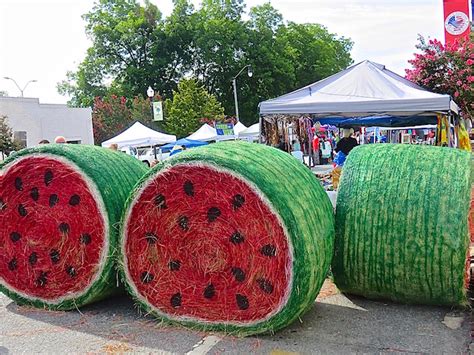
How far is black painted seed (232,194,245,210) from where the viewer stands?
416 cm

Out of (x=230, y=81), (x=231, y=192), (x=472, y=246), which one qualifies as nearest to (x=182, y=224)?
(x=231, y=192)

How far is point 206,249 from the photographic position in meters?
4.43

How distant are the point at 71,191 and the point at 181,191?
110cm

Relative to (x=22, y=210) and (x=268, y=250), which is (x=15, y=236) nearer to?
(x=22, y=210)

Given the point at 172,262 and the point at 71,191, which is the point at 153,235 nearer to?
the point at 172,262

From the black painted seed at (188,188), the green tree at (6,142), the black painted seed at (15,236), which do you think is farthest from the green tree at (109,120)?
the black painted seed at (188,188)

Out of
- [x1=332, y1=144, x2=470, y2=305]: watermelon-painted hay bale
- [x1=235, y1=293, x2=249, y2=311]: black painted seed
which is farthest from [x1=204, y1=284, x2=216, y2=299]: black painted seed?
[x1=332, y1=144, x2=470, y2=305]: watermelon-painted hay bale

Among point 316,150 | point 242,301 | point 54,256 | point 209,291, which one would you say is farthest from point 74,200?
point 316,150

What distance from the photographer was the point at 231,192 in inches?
165

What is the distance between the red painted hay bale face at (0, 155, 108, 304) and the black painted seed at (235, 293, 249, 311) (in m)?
1.20

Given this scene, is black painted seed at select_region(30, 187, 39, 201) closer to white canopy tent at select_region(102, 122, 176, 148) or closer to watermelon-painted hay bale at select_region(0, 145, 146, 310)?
watermelon-painted hay bale at select_region(0, 145, 146, 310)

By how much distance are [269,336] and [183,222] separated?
3.55ft

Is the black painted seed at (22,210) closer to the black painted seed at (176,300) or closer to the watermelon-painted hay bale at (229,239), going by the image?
the watermelon-painted hay bale at (229,239)

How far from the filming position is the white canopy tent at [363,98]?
9.32 m
